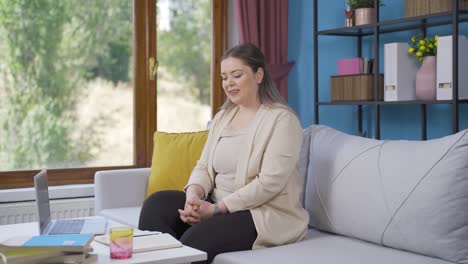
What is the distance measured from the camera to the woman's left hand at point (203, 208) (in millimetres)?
2451

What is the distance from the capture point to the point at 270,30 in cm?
417

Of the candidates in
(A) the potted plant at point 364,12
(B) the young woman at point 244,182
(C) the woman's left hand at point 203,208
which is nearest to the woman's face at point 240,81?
(B) the young woman at point 244,182

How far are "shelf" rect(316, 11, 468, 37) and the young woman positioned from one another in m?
0.89

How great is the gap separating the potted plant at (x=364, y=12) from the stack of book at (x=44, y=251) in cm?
218

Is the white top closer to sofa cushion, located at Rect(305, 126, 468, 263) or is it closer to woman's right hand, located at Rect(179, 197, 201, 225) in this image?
woman's right hand, located at Rect(179, 197, 201, 225)

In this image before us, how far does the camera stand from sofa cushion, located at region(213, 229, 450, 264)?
2.18 m

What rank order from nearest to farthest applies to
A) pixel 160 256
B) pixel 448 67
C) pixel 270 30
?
1. pixel 160 256
2. pixel 448 67
3. pixel 270 30

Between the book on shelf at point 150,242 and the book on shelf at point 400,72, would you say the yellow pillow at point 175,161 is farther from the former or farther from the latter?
the book on shelf at point 150,242

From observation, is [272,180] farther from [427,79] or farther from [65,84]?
[65,84]

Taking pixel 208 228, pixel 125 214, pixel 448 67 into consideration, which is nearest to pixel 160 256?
pixel 208 228

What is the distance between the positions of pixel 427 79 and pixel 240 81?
98 cm

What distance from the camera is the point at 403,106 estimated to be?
3.47 metres

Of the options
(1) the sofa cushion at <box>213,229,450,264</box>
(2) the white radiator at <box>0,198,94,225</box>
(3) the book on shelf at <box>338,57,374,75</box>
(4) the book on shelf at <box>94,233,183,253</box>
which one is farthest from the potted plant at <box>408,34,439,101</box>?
(2) the white radiator at <box>0,198,94,225</box>

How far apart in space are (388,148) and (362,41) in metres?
1.40
